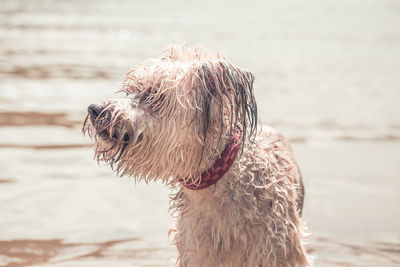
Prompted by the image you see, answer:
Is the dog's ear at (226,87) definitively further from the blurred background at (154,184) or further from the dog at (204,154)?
the blurred background at (154,184)

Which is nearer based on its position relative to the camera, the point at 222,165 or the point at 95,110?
the point at 95,110

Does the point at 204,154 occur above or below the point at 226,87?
below

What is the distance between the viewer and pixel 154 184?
7520 millimetres

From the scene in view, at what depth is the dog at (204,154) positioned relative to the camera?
11.5ft

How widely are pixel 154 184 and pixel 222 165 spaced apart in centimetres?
393

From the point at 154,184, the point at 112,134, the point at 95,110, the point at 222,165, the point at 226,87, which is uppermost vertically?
the point at 226,87

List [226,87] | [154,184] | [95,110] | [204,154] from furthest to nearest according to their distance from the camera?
1. [154,184]
2. [204,154]
3. [226,87]
4. [95,110]

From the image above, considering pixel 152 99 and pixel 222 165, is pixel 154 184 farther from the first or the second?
pixel 152 99

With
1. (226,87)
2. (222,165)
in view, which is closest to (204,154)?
(222,165)

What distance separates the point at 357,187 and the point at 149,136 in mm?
4813

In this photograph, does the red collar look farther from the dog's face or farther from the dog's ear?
the dog's ear

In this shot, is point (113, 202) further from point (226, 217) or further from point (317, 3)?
point (317, 3)

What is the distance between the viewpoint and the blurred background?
6164mm

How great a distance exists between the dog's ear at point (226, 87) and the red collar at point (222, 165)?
0.16m
